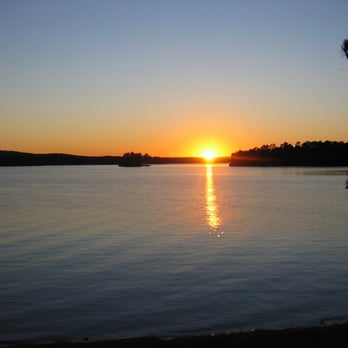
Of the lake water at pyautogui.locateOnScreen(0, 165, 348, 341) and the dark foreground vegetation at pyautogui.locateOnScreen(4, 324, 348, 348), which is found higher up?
the dark foreground vegetation at pyautogui.locateOnScreen(4, 324, 348, 348)

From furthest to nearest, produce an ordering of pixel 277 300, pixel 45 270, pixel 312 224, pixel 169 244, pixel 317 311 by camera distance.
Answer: pixel 312 224
pixel 169 244
pixel 45 270
pixel 277 300
pixel 317 311

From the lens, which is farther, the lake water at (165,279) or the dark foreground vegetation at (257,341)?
the lake water at (165,279)

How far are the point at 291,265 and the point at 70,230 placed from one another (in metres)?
15.3

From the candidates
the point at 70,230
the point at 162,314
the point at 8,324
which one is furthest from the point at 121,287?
the point at 70,230

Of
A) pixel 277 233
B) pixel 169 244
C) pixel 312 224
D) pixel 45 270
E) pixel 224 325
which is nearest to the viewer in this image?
pixel 224 325

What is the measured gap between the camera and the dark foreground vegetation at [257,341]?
8.47 m

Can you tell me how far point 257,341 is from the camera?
8.70 meters

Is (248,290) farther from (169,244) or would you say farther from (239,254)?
(169,244)

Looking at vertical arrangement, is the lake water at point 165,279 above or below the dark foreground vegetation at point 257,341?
below

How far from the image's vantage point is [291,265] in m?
17.8

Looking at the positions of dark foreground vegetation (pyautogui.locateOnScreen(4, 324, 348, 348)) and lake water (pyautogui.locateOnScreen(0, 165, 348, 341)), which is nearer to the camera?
dark foreground vegetation (pyautogui.locateOnScreen(4, 324, 348, 348))

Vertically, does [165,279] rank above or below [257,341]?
below

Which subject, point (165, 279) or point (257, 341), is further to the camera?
point (165, 279)

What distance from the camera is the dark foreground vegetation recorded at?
27.8 feet
